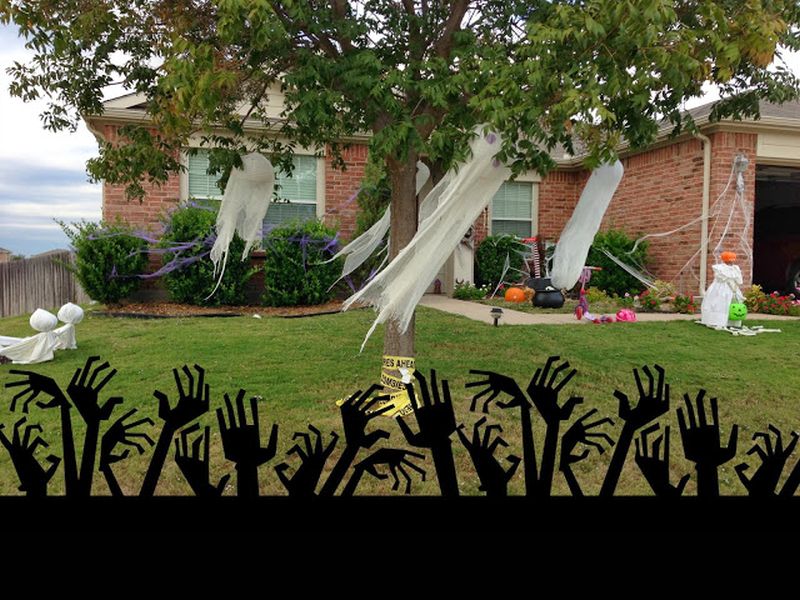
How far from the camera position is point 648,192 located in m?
13.4

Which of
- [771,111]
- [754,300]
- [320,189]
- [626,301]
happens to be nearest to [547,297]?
[626,301]

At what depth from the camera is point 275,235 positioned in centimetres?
1069

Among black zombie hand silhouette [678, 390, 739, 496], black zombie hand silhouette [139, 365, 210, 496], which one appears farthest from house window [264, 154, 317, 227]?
black zombie hand silhouette [678, 390, 739, 496]

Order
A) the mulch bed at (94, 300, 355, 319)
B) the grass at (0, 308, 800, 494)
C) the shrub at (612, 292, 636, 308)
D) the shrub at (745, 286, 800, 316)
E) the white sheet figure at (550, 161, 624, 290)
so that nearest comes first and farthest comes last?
the grass at (0, 308, 800, 494)
the white sheet figure at (550, 161, 624, 290)
the mulch bed at (94, 300, 355, 319)
the shrub at (745, 286, 800, 316)
the shrub at (612, 292, 636, 308)

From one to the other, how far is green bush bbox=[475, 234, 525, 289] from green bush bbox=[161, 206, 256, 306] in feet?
16.3

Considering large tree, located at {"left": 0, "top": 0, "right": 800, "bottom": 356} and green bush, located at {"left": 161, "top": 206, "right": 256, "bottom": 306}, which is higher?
large tree, located at {"left": 0, "top": 0, "right": 800, "bottom": 356}

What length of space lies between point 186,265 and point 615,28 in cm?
869

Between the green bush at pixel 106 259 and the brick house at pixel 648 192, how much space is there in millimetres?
937

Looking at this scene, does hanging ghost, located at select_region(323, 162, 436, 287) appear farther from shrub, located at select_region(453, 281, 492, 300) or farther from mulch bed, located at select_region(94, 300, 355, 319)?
shrub, located at select_region(453, 281, 492, 300)

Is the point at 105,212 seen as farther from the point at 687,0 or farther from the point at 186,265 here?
the point at 687,0

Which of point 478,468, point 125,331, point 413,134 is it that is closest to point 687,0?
point 413,134

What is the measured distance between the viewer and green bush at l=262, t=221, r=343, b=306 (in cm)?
1066

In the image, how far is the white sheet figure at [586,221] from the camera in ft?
14.1

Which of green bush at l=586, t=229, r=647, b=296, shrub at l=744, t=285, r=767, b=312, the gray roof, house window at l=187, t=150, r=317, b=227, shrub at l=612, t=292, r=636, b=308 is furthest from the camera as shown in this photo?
green bush at l=586, t=229, r=647, b=296
